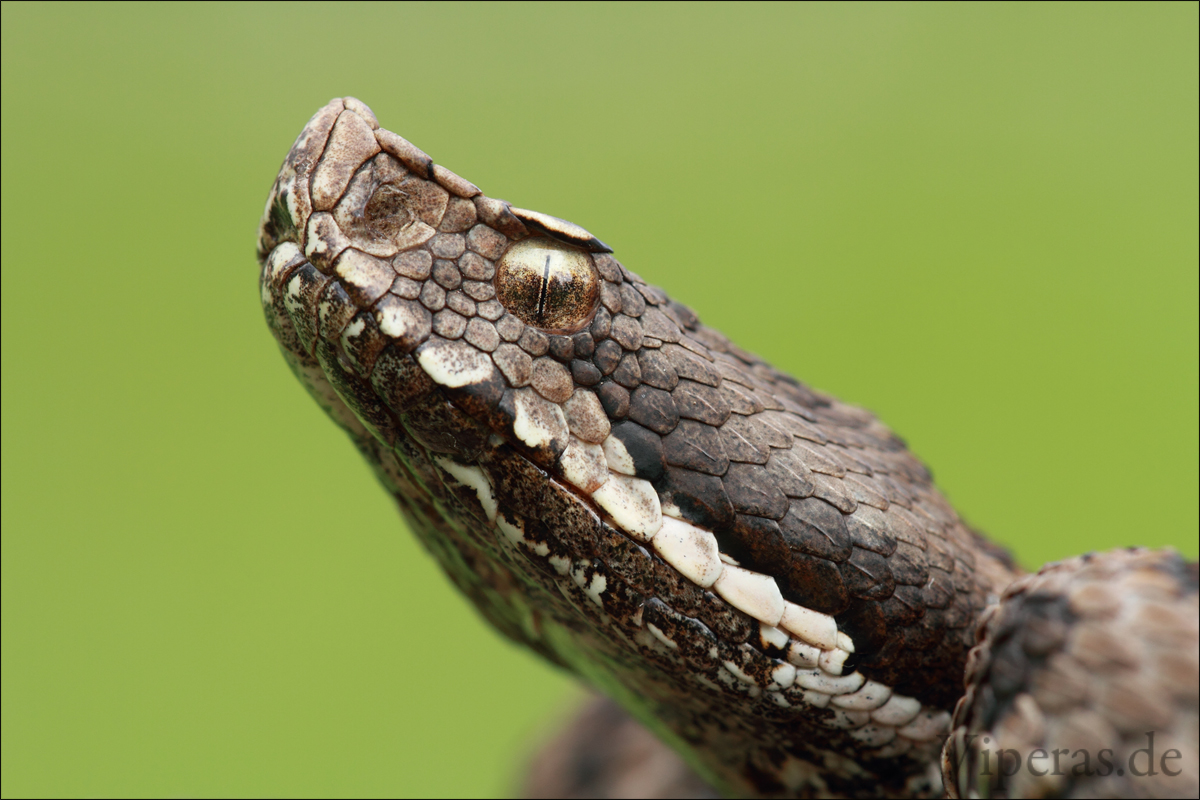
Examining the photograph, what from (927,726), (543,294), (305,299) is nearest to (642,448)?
(543,294)

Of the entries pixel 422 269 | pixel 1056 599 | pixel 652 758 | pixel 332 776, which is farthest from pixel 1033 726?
pixel 332 776

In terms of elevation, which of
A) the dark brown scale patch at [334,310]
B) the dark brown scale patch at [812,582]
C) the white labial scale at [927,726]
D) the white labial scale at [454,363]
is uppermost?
the dark brown scale patch at [334,310]

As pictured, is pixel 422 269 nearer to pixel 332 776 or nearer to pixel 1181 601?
pixel 1181 601

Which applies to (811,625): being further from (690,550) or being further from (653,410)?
(653,410)

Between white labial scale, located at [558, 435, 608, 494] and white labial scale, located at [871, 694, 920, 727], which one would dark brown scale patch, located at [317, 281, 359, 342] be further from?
white labial scale, located at [871, 694, 920, 727]

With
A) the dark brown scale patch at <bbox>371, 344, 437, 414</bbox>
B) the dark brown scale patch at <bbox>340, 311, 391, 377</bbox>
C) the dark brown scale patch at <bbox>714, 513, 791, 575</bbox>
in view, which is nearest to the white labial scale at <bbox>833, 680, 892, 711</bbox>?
the dark brown scale patch at <bbox>714, 513, 791, 575</bbox>

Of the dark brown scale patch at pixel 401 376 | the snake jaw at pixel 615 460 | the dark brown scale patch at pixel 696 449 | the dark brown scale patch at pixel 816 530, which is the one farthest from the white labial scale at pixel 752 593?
the dark brown scale patch at pixel 401 376

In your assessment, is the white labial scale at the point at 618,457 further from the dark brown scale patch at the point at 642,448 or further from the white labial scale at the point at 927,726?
the white labial scale at the point at 927,726
